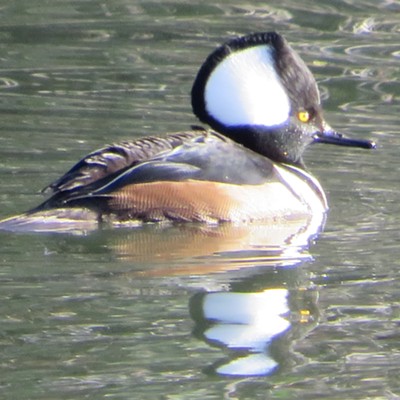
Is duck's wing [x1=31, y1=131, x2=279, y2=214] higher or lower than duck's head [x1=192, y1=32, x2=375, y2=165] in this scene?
lower

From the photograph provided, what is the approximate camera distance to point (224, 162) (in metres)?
9.18

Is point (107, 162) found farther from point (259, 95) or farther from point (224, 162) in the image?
point (259, 95)

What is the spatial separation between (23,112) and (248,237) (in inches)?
153

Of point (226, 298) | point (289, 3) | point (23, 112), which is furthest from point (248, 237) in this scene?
point (289, 3)

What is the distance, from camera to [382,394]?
6.11m

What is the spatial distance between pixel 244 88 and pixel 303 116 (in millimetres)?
668

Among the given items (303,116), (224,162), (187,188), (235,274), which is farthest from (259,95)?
(235,274)

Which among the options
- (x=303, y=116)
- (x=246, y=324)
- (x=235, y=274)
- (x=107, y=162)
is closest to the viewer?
(x=246, y=324)

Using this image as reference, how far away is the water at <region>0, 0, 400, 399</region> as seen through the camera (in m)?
6.25

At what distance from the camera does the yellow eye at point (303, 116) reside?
10.0 m

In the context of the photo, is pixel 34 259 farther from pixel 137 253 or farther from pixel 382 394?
pixel 382 394

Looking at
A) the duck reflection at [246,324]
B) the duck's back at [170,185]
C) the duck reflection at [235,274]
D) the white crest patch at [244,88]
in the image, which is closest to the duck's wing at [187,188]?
the duck's back at [170,185]

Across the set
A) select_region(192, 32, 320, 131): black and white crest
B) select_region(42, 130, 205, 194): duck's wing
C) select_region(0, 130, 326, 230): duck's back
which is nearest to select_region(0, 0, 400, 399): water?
select_region(0, 130, 326, 230): duck's back

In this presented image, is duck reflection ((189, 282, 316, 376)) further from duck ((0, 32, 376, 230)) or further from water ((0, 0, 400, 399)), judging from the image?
duck ((0, 32, 376, 230))
